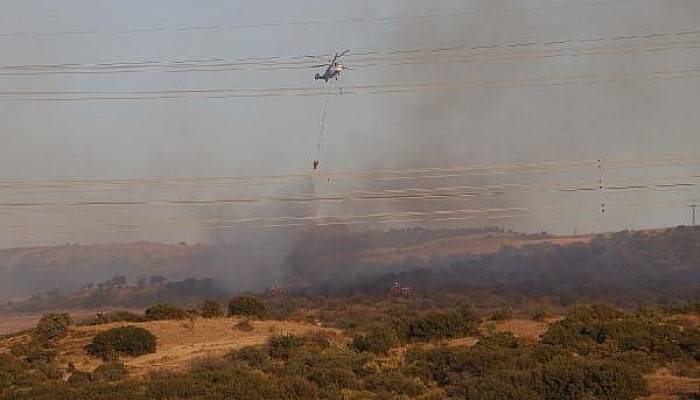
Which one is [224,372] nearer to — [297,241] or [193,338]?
[193,338]

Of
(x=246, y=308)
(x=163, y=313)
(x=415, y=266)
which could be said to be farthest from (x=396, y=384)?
(x=415, y=266)

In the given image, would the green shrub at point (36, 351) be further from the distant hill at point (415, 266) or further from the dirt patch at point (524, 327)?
the distant hill at point (415, 266)

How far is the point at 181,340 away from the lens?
4328cm

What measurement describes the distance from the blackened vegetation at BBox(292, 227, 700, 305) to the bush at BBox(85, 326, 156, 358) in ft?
155

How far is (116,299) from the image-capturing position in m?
115

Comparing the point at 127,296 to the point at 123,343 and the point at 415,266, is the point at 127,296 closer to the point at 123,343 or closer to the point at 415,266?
the point at 415,266

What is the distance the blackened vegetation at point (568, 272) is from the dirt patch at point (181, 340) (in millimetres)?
39687

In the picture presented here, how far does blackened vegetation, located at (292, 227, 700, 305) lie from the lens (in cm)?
8581

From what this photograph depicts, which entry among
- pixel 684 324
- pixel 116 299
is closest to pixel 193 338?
pixel 684 324

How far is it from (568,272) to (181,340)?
73.3m

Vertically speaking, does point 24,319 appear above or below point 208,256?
below

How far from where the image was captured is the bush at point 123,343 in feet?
131

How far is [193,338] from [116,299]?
246 feet

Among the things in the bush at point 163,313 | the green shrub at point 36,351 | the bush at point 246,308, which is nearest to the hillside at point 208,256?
the bush at point 246,308
